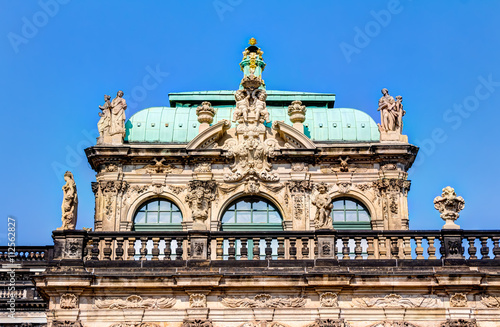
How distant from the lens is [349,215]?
3083 cm

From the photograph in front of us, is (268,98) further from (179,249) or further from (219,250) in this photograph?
(179,249)

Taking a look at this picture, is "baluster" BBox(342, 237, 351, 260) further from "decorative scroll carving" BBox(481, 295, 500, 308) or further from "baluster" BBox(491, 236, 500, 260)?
"baluster" BBox(491, 236, 500, 260)

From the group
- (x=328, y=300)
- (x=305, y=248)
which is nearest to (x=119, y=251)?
(x=305, y=248)

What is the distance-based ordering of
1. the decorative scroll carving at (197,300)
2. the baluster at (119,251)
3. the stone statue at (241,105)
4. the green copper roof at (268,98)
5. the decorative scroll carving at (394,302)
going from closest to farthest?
the decorative scroll carving at (197,300)
the decorative scroll carving at (394,302)
the baluster at (119,251)
the stone statue at (241,105)
the green copper roof at (268,98)

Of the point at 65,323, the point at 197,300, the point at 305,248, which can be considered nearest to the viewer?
the point at 65,323

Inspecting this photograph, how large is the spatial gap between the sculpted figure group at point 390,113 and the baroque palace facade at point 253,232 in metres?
0.05

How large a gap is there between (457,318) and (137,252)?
397 inches

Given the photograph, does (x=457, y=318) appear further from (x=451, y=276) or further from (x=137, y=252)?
(x=137, y=252)

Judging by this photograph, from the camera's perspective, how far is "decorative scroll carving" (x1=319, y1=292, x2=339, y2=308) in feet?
80.3

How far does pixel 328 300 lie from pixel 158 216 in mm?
8043

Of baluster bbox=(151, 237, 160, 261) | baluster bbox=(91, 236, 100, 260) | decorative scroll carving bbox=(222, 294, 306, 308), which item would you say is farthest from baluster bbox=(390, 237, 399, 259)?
baluster bbox=(91, 236, 100, 260)

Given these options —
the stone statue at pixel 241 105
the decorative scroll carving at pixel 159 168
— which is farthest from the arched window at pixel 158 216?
the stone statue at pixel 241 105

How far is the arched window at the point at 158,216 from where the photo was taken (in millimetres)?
30438

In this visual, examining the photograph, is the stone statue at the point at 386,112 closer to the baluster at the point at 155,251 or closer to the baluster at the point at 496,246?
the baluster at the point at 496,246
